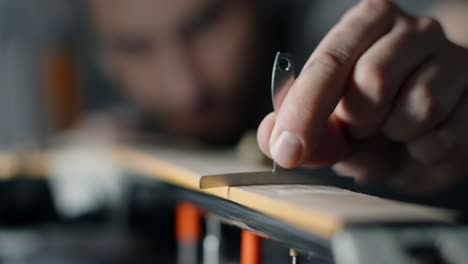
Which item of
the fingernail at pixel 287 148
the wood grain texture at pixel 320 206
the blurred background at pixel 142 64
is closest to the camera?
the wood grain texture at pixel 320 206

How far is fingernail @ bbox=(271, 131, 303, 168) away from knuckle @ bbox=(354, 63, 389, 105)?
0.08 metres

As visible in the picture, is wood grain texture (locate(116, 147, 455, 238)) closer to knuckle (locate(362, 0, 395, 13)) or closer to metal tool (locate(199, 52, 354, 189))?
metal tool (locate(199, 52, 354, 189))

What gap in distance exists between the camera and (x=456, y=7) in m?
0.96

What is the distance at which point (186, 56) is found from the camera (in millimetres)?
1435

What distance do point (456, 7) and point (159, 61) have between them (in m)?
0.66

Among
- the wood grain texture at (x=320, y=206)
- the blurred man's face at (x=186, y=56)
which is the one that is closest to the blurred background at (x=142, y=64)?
Answer: the blurred man's face at (x=186, y=56)

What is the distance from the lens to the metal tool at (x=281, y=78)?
464mm

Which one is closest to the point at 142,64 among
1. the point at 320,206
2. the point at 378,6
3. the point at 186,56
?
the point at 186,56

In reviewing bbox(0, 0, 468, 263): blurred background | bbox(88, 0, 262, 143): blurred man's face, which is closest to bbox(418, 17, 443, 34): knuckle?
bbox(0, 0, 468, 263): blurred background

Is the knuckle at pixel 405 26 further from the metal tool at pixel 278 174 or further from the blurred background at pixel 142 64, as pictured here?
the blurred background at pixel 142 64

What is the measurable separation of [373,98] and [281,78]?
68 mm

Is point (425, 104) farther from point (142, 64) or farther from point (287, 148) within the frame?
point (142, 64)

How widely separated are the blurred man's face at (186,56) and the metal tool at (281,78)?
0.97m

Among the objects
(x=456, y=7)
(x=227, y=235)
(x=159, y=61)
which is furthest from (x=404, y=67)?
(x=159, y=61)
